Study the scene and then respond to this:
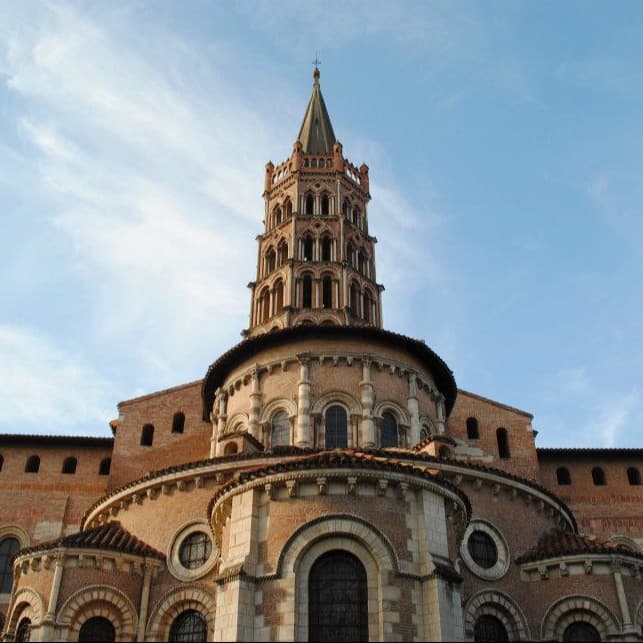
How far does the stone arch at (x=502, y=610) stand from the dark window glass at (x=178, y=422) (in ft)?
55.3

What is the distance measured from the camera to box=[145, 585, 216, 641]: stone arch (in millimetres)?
20922

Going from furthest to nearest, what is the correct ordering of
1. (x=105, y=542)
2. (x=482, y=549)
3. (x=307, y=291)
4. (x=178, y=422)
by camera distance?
(x=307, y=291) < (x=178, y=422) < (x=482, y=549) < (x=105, y=542)

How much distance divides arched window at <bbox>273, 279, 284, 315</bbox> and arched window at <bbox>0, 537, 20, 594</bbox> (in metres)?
16.1

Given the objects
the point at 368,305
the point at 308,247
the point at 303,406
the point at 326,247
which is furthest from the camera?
the point at 326,247

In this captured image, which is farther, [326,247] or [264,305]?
[326,247]

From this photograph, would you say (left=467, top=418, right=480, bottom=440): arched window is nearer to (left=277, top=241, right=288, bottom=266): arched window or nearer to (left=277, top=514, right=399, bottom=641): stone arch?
(left=277, top=241, right=288, bottom=266): arched window

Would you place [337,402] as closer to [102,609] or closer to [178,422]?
[178,422]

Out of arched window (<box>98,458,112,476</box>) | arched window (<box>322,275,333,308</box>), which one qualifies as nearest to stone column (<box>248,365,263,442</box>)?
arched window (<box>98,458,112,476</box>)

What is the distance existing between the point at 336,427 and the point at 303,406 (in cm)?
150

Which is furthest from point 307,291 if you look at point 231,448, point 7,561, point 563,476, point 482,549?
point 482,549

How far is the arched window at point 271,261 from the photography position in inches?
1609

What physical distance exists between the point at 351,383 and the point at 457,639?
13441mm

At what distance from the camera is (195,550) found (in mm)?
22375

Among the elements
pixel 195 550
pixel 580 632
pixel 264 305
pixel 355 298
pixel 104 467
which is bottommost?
pixel 580 632
